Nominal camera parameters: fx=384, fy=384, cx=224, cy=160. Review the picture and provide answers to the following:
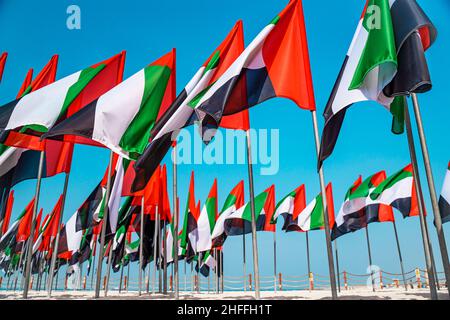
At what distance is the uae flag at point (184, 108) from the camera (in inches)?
312

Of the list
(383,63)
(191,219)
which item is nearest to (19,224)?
(191,219)

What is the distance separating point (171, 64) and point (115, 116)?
2.69 meters

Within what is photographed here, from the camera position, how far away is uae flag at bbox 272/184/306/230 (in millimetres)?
21261

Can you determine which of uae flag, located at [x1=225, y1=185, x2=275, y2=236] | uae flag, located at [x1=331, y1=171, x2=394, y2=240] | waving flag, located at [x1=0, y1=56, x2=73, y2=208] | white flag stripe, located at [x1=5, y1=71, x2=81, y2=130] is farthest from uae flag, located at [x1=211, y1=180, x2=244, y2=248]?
white flag stripe, located at [x1=5, y1=71, x2=81, y2=130]

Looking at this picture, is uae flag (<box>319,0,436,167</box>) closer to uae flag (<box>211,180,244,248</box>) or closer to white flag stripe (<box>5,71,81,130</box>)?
white flag stripe (<box>5,71,81,130</box>)

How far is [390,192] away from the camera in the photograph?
16344mm

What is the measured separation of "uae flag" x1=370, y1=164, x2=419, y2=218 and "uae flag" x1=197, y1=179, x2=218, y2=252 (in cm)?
881

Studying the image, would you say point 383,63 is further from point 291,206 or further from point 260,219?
point 260,219

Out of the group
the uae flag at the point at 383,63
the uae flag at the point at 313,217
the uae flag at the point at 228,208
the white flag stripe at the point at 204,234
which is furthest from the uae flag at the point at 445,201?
the white flag stripe at the point at 204,234

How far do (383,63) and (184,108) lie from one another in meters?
3.88

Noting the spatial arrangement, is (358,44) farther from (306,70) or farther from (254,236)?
(254,236)

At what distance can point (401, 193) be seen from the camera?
52.4 feet

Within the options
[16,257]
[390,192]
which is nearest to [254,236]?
[390,192]
